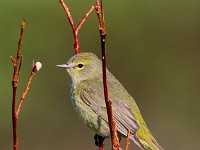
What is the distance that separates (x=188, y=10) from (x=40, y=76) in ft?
11.6

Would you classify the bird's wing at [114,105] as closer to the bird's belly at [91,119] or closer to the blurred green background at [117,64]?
the bird's belly at [91,119]

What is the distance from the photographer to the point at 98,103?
5.63 m

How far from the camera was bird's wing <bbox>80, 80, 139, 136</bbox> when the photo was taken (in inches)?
212

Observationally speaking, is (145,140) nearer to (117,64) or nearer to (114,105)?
(114,105)

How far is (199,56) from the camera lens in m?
12.3

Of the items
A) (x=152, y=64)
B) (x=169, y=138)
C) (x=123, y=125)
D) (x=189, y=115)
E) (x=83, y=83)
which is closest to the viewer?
(x=123, y=125)

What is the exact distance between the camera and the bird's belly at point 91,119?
545 cm

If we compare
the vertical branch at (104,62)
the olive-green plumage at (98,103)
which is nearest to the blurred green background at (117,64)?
the olive-green plumage at (98,103)

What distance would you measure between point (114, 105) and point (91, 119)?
0.24 metres

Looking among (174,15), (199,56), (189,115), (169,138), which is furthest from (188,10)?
(169,138)

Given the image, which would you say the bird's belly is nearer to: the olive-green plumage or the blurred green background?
the olive-green plumage

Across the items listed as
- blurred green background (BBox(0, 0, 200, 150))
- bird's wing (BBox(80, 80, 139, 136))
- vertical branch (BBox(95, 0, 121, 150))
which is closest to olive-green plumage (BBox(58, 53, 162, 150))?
bird's wing (BBox(80, 80, 139, 136))

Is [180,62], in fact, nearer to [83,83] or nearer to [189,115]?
[189,115]

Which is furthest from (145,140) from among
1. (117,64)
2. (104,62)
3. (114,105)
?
(117,64)
